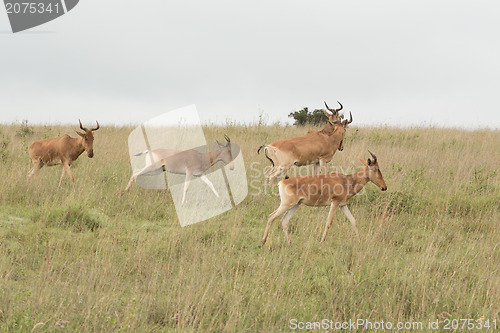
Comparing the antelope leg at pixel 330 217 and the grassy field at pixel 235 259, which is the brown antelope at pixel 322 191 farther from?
the grassy field at pixel 235 259

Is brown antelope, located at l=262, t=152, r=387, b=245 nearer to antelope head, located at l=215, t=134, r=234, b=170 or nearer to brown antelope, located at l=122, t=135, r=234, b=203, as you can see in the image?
brown antelope, located at l=122, t=135, r=234, b=203

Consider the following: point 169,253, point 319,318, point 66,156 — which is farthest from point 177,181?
point 319,318

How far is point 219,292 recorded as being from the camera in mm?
5207

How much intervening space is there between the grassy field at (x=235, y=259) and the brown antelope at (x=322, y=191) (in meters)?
0.39

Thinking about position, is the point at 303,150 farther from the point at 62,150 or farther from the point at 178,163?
the point at 62,150

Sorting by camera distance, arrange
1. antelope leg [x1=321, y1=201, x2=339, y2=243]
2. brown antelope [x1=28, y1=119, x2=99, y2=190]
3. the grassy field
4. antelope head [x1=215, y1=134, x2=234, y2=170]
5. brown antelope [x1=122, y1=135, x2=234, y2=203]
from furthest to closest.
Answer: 1. antelope head [x1=215, y1=134, x2=234, y2=170]
2. brown antelope [x1=122, y1=135, x2=234, y2=203]
3. brown antelope [x1=28, y1=119, x2=99, y2=190]
4. antelope leg [x1=321, y1=201, x2=339, y2=243]
5. the grassy field

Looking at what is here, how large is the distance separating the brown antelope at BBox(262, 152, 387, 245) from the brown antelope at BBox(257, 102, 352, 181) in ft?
10.1

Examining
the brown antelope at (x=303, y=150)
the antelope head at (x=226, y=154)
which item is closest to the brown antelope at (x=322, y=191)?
the brown antelope at (x=303, y=150)

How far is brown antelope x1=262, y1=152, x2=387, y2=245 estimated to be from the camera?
7430 mm

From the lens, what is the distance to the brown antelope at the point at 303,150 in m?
11.0

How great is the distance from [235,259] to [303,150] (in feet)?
16.6

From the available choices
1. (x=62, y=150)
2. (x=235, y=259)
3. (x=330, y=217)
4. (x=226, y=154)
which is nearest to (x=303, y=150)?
(x=226, y=154)

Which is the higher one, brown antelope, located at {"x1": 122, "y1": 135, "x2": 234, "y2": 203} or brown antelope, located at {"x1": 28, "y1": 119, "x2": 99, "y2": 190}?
brown antelope, located at {"x1": 28, "y1": 119, "x2": 99, "y2": 190}

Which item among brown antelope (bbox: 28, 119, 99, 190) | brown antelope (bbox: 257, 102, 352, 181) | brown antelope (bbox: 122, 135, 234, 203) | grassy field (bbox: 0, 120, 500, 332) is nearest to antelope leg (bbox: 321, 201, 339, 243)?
grassy field (bbox: 0, 120, 500, 332)
